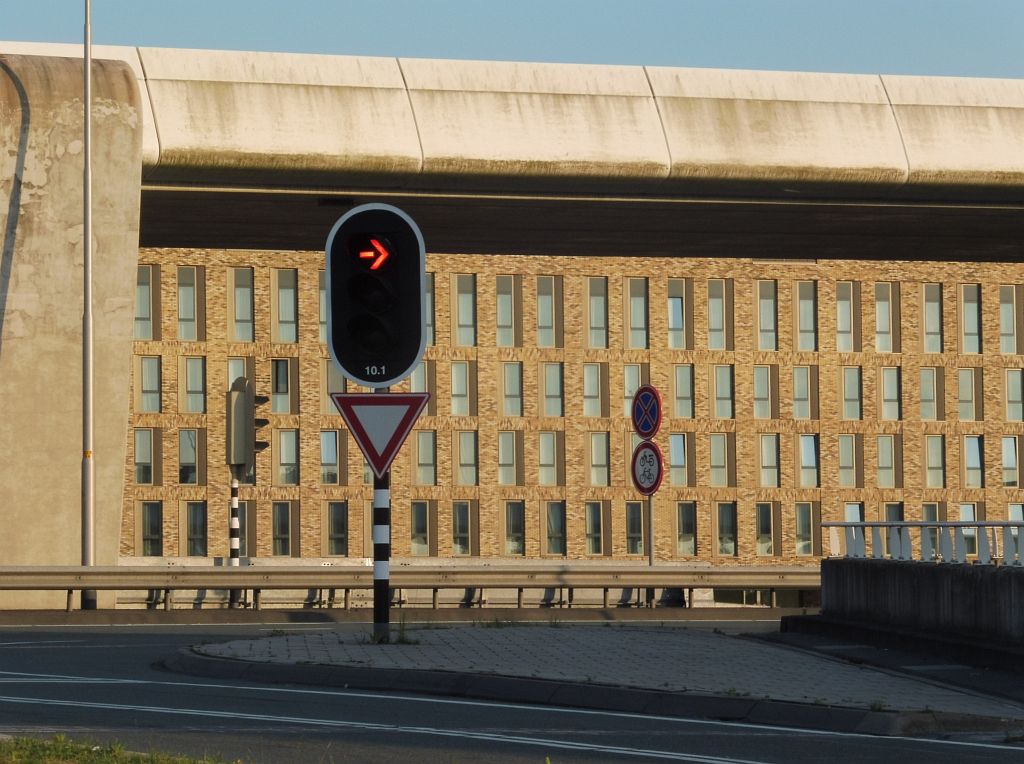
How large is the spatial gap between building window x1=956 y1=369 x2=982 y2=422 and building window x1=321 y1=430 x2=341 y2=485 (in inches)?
1126

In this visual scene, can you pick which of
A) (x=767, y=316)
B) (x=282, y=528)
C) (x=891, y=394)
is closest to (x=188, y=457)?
(x=282, y=528)

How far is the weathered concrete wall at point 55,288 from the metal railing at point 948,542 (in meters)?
9.70

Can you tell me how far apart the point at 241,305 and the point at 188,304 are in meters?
2.16

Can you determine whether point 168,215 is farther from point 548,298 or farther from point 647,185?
point 548,298

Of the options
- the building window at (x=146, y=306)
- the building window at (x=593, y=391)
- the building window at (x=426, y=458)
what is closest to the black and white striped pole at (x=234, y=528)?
the building window at (x=146, y=306)

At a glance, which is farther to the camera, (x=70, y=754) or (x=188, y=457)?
(x=188, y=457)

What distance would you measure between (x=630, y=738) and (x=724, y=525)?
76748mm

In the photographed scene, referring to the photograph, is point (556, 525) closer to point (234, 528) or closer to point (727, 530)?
point (727, 530)

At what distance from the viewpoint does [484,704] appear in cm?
1202

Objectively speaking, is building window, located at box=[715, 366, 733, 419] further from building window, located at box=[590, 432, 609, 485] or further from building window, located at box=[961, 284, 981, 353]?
building window, located at box=[961, 284, 981, 353]

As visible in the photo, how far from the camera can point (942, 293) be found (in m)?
88.6

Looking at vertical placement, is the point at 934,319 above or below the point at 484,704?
above

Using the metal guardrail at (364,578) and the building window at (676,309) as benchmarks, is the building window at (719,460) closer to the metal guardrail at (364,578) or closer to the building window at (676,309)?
the building window at (676,309)

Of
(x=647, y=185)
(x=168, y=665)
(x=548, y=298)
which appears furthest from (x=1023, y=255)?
(x=548, y=298)
